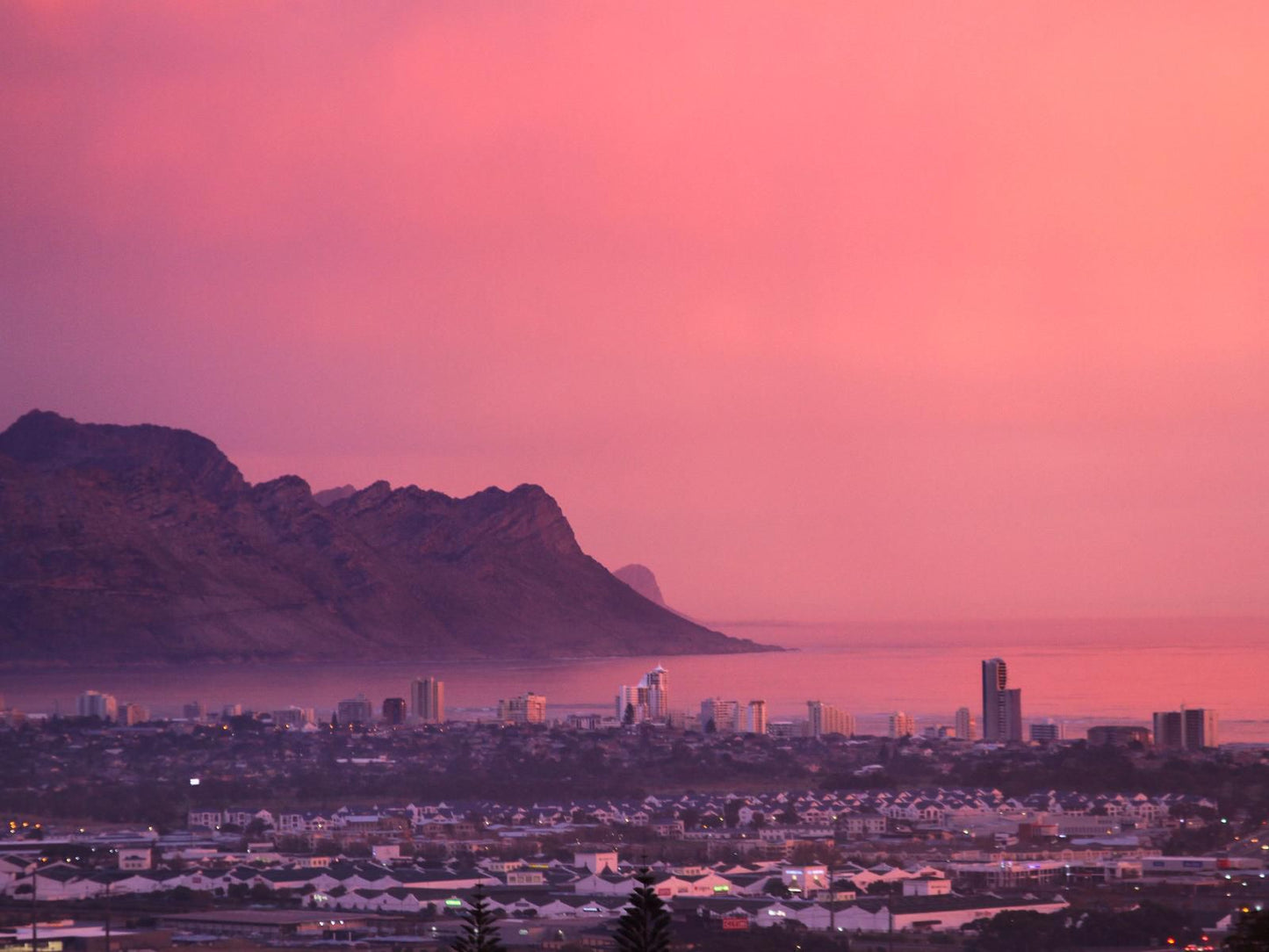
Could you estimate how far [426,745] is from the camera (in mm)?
74125

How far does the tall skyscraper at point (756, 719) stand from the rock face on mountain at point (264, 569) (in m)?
42.2

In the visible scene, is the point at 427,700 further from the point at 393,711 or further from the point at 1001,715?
the point at 1001,715

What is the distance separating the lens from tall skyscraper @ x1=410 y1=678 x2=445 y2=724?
89.4 metres

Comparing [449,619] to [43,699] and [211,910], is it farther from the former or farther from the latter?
[211,910]

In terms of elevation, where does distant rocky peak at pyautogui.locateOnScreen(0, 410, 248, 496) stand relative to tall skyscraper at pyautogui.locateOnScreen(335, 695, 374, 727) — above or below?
above

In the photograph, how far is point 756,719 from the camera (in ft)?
266

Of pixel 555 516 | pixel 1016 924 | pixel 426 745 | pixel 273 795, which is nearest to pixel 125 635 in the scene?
pixel 555 516

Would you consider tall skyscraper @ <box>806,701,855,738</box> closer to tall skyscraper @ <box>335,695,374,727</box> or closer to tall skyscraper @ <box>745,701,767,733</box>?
tall skyscraper @ <box>745,701,767,733</box>

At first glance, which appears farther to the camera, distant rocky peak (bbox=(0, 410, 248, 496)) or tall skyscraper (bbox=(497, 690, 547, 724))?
distant rocky peak (bbox=(0, 410, 248, 496))

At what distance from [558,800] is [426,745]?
15240mm

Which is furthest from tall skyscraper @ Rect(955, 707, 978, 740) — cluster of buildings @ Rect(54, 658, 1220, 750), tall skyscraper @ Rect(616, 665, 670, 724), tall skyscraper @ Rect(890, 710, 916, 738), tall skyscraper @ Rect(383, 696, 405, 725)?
tall skyscraper @ Rect(383, 696, 405, 725)

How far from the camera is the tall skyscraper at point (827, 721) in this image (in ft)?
261

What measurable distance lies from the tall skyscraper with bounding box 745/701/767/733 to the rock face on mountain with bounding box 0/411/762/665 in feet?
138

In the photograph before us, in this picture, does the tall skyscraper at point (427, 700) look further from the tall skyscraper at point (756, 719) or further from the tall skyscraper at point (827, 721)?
the tall skyscraper at point (827, 721)
